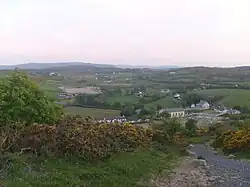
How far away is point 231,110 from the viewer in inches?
3196

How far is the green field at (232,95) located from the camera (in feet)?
275

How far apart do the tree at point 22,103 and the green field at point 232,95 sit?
62471 mm

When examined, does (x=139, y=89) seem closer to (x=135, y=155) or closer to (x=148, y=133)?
(x=148, y=133)

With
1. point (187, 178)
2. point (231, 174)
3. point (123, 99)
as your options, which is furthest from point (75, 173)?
point (123, 99)

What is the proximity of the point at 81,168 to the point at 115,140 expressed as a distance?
216 inches

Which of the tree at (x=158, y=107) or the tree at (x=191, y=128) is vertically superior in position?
the tree at (x=191, y=128)

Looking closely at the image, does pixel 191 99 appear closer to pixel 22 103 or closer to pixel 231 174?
pixel 22 103

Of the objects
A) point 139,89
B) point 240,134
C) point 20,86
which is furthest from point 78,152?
point 139,89

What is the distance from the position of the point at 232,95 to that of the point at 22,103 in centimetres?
7524

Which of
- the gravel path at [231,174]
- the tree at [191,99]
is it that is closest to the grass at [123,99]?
the tree at [191,99]

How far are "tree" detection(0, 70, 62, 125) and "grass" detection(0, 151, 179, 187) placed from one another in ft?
22.6

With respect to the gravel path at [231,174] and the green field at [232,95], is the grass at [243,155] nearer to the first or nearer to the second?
the gravel path at [231,174]

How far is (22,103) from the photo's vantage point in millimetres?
21859

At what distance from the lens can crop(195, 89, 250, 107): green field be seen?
275 feet
